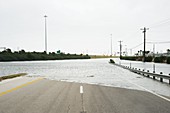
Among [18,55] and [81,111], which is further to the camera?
[18,55]

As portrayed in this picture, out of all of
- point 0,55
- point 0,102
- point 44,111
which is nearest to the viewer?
point 44,111

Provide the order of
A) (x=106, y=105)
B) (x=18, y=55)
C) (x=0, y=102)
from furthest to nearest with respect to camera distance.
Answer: (x=18, y=55)
(x=0, y=102)
(x=106, y=105)

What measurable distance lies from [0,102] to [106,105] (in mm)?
4262

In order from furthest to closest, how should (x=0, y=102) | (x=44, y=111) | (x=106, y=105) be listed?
(x=0, y=102), (x=106, y=105), (x=44, y=111)

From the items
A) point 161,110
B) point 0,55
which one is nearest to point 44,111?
point 161,110

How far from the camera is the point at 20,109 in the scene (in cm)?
729

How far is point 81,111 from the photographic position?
7004mm

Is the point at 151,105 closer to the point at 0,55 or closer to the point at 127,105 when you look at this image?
the point at 127,105

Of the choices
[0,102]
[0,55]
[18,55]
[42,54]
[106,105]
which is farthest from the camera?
[42,54]

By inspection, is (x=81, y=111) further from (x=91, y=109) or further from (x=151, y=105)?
(x=151, y=105)

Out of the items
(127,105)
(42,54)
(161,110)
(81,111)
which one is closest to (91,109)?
(81,111)

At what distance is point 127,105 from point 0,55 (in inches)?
4248

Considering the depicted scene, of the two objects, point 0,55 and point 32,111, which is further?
point 0,55

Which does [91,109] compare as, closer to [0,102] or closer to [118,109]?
[118,109]
